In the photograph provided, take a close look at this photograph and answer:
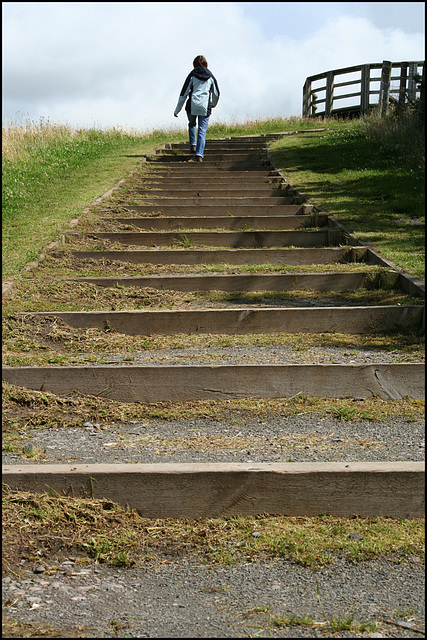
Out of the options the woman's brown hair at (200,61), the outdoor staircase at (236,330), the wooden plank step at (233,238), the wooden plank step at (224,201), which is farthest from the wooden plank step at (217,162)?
the wooden plank step at (233,238)

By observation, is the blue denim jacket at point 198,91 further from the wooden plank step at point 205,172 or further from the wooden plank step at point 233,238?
the wooden plank step at point 233,238

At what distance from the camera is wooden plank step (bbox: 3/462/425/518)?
2947mm

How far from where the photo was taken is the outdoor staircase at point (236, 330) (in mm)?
2963

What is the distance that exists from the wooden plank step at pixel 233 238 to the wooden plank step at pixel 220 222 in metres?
0.68

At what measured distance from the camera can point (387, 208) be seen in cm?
874

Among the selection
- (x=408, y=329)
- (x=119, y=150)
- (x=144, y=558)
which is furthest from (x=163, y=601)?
(x=119, y=150)

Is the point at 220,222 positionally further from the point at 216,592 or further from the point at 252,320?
the point at 216,592

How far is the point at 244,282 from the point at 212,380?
211cm

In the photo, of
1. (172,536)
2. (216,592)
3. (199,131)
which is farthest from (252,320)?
(199,131)

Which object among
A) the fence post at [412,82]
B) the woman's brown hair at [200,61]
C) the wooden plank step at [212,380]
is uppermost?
the fence post at [412,82]

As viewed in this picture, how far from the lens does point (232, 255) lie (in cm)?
690

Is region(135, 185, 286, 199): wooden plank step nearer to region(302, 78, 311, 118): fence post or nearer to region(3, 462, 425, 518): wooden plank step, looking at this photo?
region(3, 462, 425, 518): wooden plank step

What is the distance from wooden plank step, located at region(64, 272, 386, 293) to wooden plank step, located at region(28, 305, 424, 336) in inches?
35.1

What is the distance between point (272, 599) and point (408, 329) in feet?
9.88
